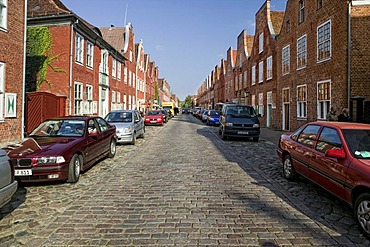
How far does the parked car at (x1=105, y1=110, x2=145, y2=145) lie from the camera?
14.1 m

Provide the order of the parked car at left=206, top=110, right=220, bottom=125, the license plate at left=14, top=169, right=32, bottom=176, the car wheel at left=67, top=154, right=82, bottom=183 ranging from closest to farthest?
the license plate at left=14, top=169, right=32, bottom=176, the car wheel at left=67, top=154, right=82, bottom=183, the parked car at left=206, top=110, right=220, bottom=125

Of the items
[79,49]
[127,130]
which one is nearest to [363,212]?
[127,130]

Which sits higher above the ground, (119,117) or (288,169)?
(119,117)

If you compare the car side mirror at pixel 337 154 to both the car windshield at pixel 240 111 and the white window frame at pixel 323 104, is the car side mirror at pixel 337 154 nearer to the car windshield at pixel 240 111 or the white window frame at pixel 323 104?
the car windshield at pixel 240 111

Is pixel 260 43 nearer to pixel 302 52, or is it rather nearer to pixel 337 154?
pixel 302 52

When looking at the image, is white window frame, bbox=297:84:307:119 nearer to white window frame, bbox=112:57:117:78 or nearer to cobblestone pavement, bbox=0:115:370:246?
cobblestone pavement, bbox=0:115:370:246

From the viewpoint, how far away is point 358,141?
5191mm

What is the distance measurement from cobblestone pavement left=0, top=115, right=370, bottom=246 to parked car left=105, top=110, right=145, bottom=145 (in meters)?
5.91

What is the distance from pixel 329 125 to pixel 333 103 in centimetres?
1078

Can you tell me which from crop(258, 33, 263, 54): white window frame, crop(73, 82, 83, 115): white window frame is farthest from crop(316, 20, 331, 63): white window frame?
crop(73, 82, 83, 115): white window frame

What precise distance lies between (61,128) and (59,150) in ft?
6.22

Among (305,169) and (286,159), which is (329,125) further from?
(286,159)

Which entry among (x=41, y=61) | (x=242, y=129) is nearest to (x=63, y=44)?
(x=41, y=61)

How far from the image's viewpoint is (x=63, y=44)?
58.9 ft
